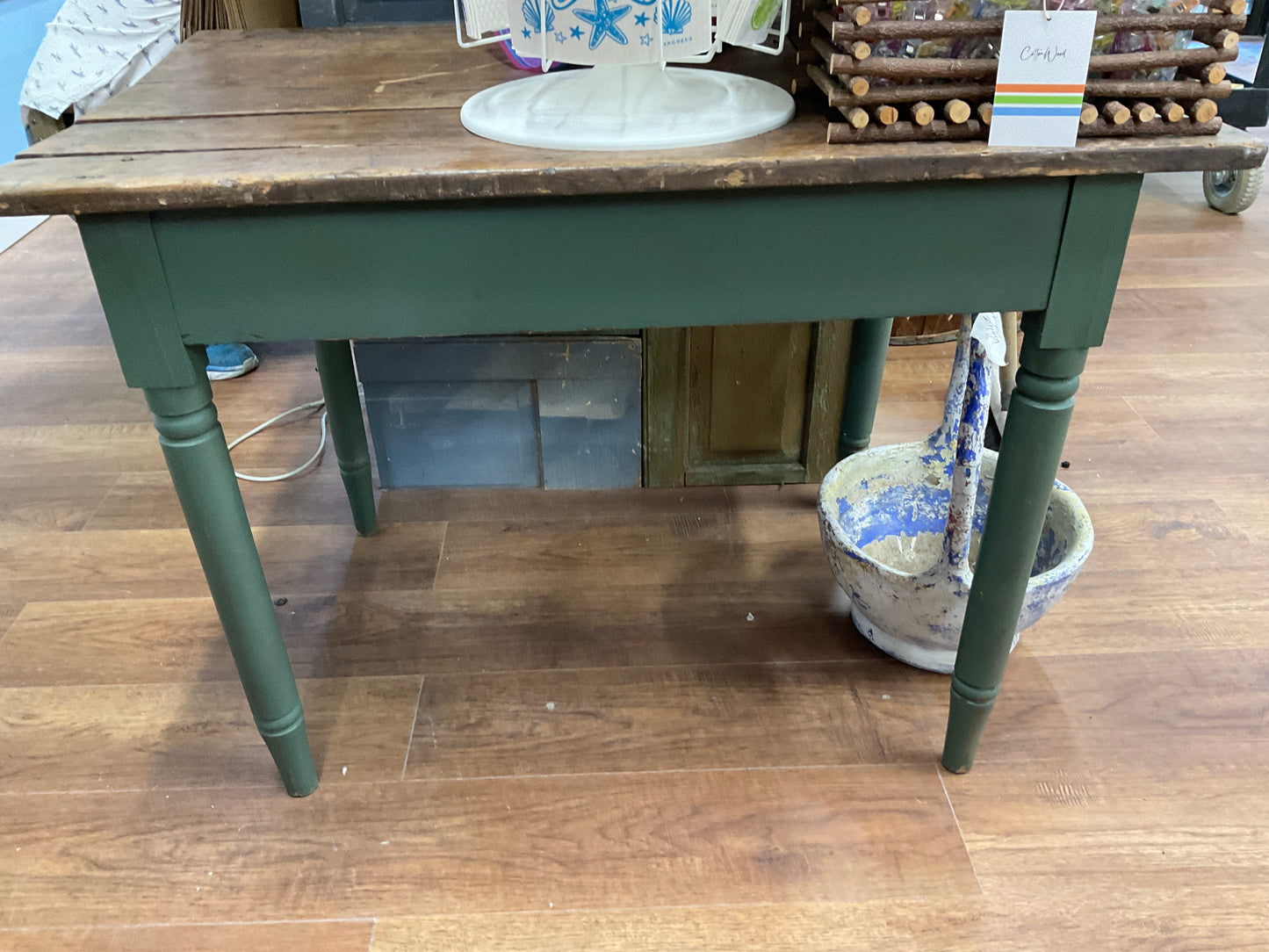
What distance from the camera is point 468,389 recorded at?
1.55 meters

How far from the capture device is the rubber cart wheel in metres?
2.68

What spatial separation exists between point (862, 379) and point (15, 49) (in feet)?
8.30

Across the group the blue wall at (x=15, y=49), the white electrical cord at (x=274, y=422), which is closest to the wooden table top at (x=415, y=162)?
the white electrical cord at (x=274, y=422)

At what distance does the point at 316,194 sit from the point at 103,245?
0.18 meters

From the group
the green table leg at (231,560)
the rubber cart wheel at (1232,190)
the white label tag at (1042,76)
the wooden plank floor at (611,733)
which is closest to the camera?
the white label tag at (1042,76)

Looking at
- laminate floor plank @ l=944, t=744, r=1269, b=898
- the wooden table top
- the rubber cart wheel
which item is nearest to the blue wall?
the wooden table top

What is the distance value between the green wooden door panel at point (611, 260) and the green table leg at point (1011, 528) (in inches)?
3.2

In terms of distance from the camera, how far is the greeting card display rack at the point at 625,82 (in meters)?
0.74

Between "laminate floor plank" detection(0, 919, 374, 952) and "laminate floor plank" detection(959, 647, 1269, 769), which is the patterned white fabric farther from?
"laminate floor plank" detection(959, 647, 1269, 769)

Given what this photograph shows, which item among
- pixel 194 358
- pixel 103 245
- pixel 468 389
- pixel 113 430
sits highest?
pixel 103 245

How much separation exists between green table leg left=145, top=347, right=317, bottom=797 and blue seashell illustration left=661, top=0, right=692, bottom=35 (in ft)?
1.55

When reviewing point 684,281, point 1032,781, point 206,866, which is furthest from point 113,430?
point 1032,781

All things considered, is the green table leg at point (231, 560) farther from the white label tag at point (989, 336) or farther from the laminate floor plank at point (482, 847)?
the white label tag at point (989, 336)

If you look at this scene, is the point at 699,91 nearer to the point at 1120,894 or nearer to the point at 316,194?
the point at 316,194
